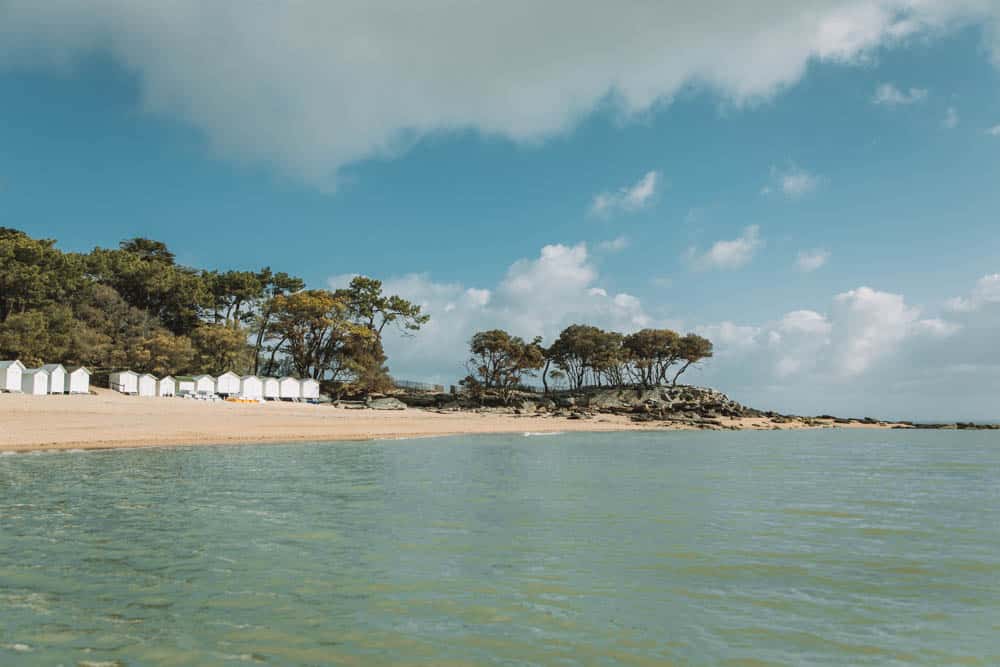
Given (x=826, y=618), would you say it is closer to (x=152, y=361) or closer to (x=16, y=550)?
(x=16, y=550)

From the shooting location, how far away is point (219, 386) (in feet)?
213

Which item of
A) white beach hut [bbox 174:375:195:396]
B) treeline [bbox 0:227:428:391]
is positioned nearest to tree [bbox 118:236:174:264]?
treeline [bbox 0:227:428:391]

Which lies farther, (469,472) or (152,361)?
(152,361)

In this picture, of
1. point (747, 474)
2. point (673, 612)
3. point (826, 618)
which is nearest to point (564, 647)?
point (673, 612)

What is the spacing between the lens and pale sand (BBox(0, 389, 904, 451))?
2627 cm

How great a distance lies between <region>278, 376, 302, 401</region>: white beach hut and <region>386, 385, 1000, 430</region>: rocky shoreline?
8.28 meters

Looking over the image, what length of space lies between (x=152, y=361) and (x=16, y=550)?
60929 millimetres

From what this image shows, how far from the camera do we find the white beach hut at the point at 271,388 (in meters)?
68.2

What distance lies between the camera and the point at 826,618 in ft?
20.7

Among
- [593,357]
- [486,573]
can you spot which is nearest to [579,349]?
[593,357]

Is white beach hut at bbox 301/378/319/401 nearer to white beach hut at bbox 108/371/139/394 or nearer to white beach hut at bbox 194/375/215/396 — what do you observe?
white beach hut at bbox 194/375/215/396

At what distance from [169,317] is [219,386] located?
58.8 feet

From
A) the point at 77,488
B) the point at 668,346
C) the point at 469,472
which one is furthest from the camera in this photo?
the point at 668,346

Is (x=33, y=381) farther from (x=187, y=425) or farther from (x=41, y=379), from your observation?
(x=187, y=425)
